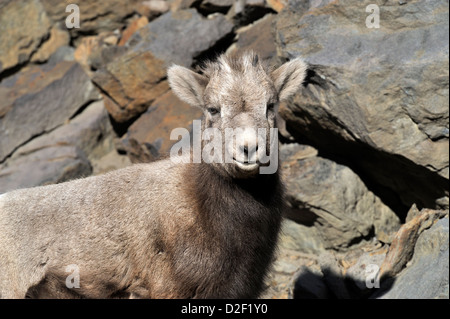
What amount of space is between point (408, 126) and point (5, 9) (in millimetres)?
11071

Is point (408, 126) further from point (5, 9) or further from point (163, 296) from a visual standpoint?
point (5, 9)

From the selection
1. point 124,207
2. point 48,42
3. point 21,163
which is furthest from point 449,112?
point 48,42

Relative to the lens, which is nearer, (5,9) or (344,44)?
(344,44)

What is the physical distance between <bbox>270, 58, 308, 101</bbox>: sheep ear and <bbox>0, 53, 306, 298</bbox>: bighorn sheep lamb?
1.09ft

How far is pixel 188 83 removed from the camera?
8008mm

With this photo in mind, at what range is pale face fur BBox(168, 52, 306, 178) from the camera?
22.0 ft

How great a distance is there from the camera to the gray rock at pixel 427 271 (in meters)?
8.57

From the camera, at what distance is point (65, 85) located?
596 inches

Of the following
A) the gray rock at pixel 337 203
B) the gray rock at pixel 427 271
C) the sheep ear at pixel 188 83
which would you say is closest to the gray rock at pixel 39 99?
the gray rock at pixel 337 203

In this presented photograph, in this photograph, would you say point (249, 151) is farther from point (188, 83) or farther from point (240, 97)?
point (188, 83)

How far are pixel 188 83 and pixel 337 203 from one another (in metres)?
4.34

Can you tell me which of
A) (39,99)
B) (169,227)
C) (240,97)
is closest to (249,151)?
(240,97)

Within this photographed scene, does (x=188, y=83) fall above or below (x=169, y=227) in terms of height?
above
